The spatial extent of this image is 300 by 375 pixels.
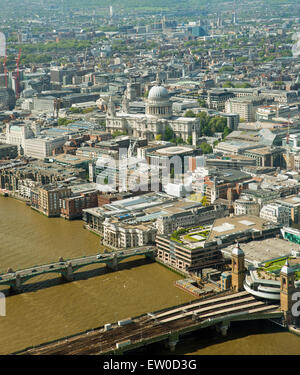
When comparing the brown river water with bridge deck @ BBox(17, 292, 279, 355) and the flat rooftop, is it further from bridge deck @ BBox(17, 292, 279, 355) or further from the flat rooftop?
the flat rooftop

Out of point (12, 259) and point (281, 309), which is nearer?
point (281, 309)

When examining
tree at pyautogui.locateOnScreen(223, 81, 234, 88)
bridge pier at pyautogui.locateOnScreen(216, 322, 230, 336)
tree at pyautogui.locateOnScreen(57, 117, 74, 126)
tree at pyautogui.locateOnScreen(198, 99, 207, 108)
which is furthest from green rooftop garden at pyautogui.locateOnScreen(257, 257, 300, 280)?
tree at pyautogui.locateOnScreen(223, 81, 234, 88)

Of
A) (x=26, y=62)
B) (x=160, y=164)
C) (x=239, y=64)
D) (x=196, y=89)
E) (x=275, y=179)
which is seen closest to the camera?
(x=275, y=179)

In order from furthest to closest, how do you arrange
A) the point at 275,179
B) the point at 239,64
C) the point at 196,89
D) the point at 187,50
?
1. the point at 187,50
2. the point at 239,64
3. the point at 196,89
4. the point at 275,179

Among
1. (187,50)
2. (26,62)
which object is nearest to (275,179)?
(26,62)

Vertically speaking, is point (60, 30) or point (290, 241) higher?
point (60, 30)

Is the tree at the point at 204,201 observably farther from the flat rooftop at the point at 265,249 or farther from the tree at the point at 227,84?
the tree at the point at 227,84

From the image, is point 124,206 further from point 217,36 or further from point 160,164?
point 217,36
